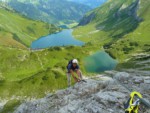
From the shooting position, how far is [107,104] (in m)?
40.5

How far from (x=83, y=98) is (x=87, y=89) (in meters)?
4.23

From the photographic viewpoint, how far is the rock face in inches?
1576

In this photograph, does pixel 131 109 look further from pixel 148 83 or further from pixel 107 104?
pixel 148 83

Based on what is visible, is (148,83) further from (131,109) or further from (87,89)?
(131,109)

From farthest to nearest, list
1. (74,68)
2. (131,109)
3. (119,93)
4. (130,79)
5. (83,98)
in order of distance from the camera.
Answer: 1. (130,79)
2. (74,68)
3. (83,98)
4. (119,93)
5. (131,109)

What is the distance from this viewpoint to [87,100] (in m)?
43.8

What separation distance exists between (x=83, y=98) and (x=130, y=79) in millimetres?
13868

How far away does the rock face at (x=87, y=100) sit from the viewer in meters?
40.0

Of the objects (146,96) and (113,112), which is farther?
(146,96)

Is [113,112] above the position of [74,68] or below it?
below

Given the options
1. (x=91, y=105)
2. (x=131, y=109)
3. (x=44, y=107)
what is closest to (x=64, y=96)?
(x=44, y=107)

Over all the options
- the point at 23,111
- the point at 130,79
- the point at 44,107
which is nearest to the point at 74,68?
the point at 44,107

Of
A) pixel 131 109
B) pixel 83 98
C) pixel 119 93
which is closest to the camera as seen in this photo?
pixel 131 109

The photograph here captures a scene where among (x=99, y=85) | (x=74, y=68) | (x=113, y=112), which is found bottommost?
(x=113, y=112)
